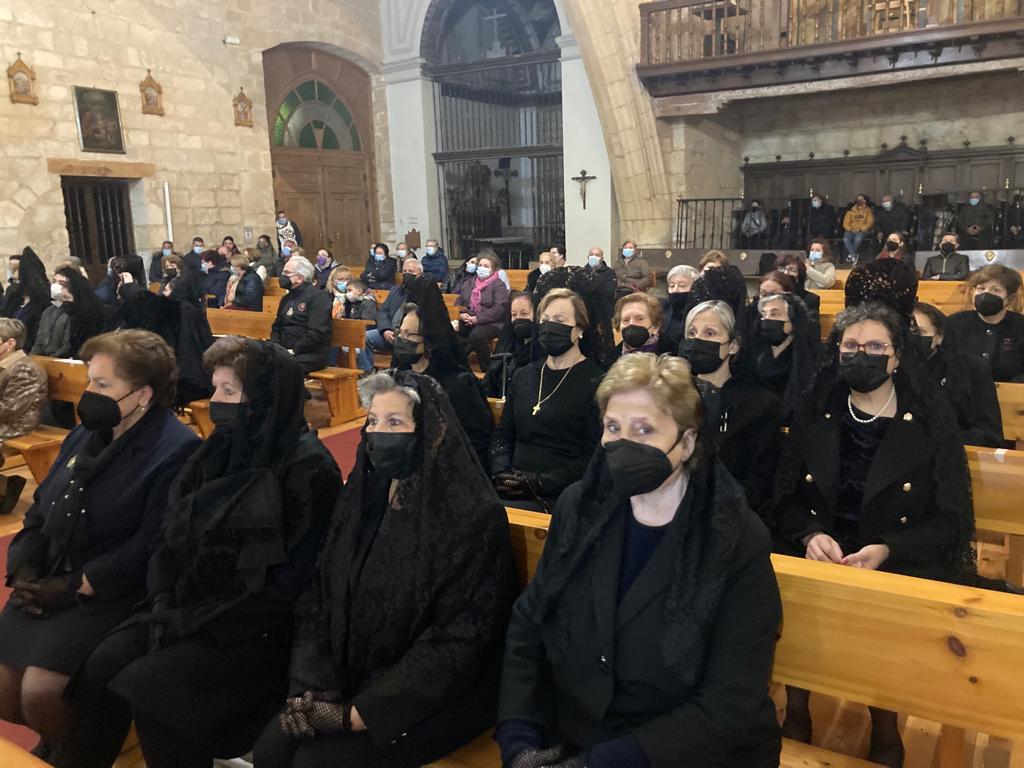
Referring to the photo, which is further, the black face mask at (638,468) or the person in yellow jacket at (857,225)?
the person in yellow jacket at (857,225)

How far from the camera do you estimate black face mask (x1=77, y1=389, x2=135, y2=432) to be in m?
2.61

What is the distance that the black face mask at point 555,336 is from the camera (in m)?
3.41

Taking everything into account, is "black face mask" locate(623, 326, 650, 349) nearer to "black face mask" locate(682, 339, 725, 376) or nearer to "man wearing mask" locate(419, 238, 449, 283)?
"black face mask" locate(682, 339, 725, 376)

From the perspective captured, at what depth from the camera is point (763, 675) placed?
169 cm

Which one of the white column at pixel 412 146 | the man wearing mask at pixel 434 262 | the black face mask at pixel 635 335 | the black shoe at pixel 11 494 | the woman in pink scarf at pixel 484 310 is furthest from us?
the white column at pixel 412 146

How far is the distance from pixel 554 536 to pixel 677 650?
1.26ft

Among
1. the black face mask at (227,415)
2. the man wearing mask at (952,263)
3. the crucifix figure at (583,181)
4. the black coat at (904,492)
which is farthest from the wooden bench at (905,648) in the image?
the crucifix figure at (583,181)

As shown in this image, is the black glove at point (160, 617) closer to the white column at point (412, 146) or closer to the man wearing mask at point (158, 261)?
the man wearing mask at point (158, 261)

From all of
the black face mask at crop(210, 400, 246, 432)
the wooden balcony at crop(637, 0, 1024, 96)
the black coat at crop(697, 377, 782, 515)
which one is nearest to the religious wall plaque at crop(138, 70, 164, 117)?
the wooden balcony at crop(637, 0, 1024, 96)

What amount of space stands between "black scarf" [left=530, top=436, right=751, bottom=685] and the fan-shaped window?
14.8 meters

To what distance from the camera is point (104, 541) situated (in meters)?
2.60

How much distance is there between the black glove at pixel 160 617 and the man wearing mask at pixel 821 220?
12.3 metres

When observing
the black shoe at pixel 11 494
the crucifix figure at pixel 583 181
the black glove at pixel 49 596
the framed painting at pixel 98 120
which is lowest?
the black shoe at pixel 11 494

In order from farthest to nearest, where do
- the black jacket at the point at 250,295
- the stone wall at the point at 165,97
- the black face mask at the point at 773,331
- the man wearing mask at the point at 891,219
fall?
the man wearing mask at the point at 891,219
the stone wall at the point at 165,97
the black jacket at the point at 250,295
the black face mask at the point at 773,331
